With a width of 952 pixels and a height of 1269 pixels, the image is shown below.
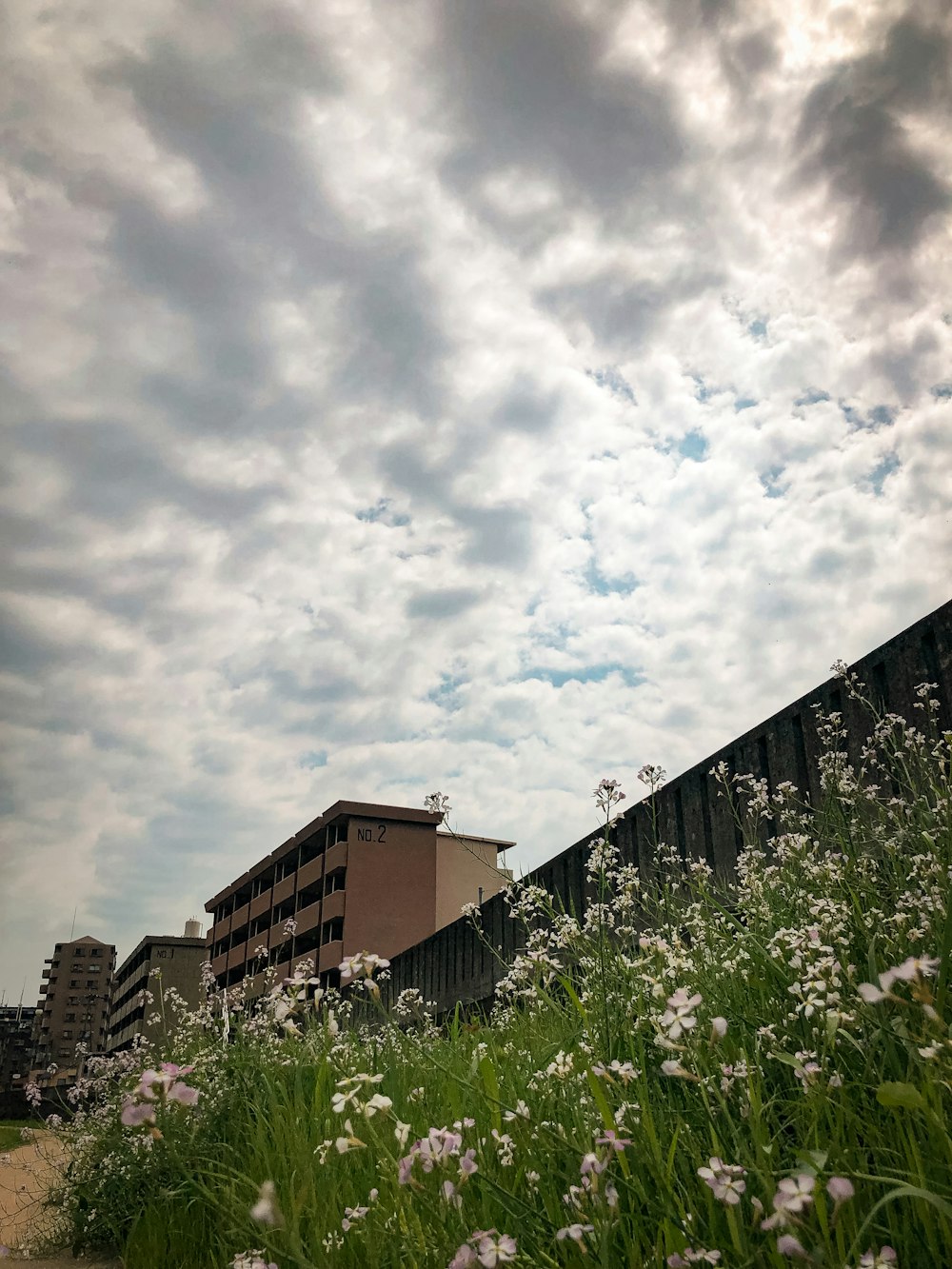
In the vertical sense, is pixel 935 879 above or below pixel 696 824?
below

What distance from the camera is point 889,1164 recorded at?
2.33 m

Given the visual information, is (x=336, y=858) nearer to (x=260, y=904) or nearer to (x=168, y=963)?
(x=260, y=904)

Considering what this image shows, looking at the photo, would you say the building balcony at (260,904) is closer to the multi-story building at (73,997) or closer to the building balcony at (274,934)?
the building balcony at (274,934)

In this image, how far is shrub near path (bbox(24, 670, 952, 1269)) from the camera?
1946 millimetres

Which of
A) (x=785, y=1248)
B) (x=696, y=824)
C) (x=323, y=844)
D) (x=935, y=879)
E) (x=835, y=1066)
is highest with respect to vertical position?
(x=323, y=844)

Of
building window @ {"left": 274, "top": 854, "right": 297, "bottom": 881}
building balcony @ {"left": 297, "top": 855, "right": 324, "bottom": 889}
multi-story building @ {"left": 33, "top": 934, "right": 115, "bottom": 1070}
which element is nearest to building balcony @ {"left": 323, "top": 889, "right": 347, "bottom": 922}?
building balcony @ {"left": 297, "top": 855, "right": 324, "bottom": 889}

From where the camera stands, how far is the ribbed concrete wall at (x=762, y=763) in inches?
282

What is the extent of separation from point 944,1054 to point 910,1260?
1.44 ft

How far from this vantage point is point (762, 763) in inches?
343

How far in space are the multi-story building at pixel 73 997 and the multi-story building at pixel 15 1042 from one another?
158 cm

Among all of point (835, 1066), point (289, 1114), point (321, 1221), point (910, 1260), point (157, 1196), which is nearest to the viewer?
point (910, 1260)

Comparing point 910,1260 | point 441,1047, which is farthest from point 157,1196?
point 910,1260

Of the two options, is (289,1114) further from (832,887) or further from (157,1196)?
(832,887)

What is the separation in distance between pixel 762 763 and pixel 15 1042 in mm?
112839
